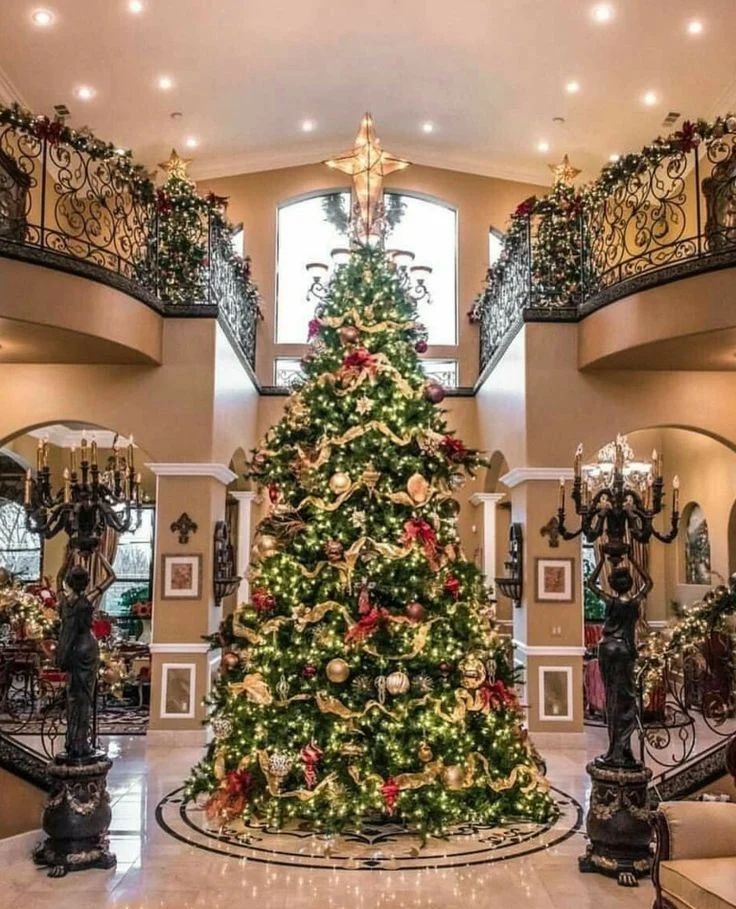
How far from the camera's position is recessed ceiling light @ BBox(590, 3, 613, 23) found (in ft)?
29.6

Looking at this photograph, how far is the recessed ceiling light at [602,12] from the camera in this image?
9016 mm

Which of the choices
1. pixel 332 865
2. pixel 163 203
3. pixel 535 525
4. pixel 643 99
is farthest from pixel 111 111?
pixel 332 865

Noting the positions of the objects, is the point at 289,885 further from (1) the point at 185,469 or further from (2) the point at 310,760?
(1) the point at 185,469

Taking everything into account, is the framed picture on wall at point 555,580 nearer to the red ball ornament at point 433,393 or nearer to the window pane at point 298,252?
the red ball ornament at point 433,393

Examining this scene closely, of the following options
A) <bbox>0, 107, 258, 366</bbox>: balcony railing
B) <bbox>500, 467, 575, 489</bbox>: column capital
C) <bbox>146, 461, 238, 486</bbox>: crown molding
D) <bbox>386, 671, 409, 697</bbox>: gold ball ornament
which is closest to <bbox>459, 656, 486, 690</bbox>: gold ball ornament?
<bbox>386, 671, 409, 697</bbox>: gold ball ornament

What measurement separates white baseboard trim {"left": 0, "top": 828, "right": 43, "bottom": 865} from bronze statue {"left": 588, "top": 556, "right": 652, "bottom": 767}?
350cm

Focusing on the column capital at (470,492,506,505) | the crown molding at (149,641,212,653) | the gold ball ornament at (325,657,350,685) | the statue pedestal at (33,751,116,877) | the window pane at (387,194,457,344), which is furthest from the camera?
the window pane at (387,194,457,344)

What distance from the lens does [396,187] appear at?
543 inches

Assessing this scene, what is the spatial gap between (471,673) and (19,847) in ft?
10.0

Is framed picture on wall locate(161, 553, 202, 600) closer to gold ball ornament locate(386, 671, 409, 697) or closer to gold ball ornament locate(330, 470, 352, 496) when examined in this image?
gold ball ornament locate(330, 470, 352, 496)

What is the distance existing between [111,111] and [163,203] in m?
2.62

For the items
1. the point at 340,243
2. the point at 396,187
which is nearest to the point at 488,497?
the point at 340,243

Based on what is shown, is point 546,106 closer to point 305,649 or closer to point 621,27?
point 621,27

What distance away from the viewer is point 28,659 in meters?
10.7
